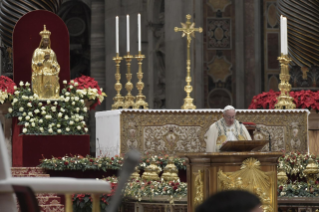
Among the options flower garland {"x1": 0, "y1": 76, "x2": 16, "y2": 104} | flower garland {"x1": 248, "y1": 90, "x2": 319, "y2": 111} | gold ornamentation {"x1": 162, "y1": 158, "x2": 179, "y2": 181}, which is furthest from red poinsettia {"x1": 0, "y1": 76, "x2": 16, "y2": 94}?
flower garland {"x1": 248, "y1": 90, "x2": 319, "y2": 111}

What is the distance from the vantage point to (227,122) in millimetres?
9398

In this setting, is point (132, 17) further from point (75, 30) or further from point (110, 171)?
point (110, 171)

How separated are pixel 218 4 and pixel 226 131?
1025cm

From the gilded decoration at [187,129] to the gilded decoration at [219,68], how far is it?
22.0 ft

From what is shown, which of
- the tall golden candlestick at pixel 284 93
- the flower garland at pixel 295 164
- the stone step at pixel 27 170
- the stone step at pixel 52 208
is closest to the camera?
the stone step at pixel 52 208

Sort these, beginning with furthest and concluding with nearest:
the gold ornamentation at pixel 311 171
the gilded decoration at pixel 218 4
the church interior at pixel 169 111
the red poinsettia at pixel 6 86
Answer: the gilded decoration at pixel 218 4
the red poinsettia at pixel 6 86
the gold ornamentation at pixel 311 171
the church interior at pixel 169 111

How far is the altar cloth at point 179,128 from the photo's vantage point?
12.3 metres

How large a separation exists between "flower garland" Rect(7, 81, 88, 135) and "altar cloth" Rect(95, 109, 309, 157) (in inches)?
35.0

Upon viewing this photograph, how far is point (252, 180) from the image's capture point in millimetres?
7172

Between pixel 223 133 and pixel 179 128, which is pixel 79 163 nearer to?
pixel 179 128

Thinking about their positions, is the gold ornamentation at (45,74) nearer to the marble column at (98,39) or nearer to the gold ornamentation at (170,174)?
the gold ornamentation at (170,174)

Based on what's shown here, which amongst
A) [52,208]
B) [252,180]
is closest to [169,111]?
[52,208]

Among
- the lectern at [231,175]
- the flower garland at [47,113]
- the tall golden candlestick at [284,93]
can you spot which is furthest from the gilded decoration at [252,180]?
the tall golden candlestick at [284,93]

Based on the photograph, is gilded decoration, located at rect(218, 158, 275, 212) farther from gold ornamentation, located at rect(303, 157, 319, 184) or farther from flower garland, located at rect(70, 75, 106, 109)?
flower garland, located at rect(70, 75, 106, 109)
